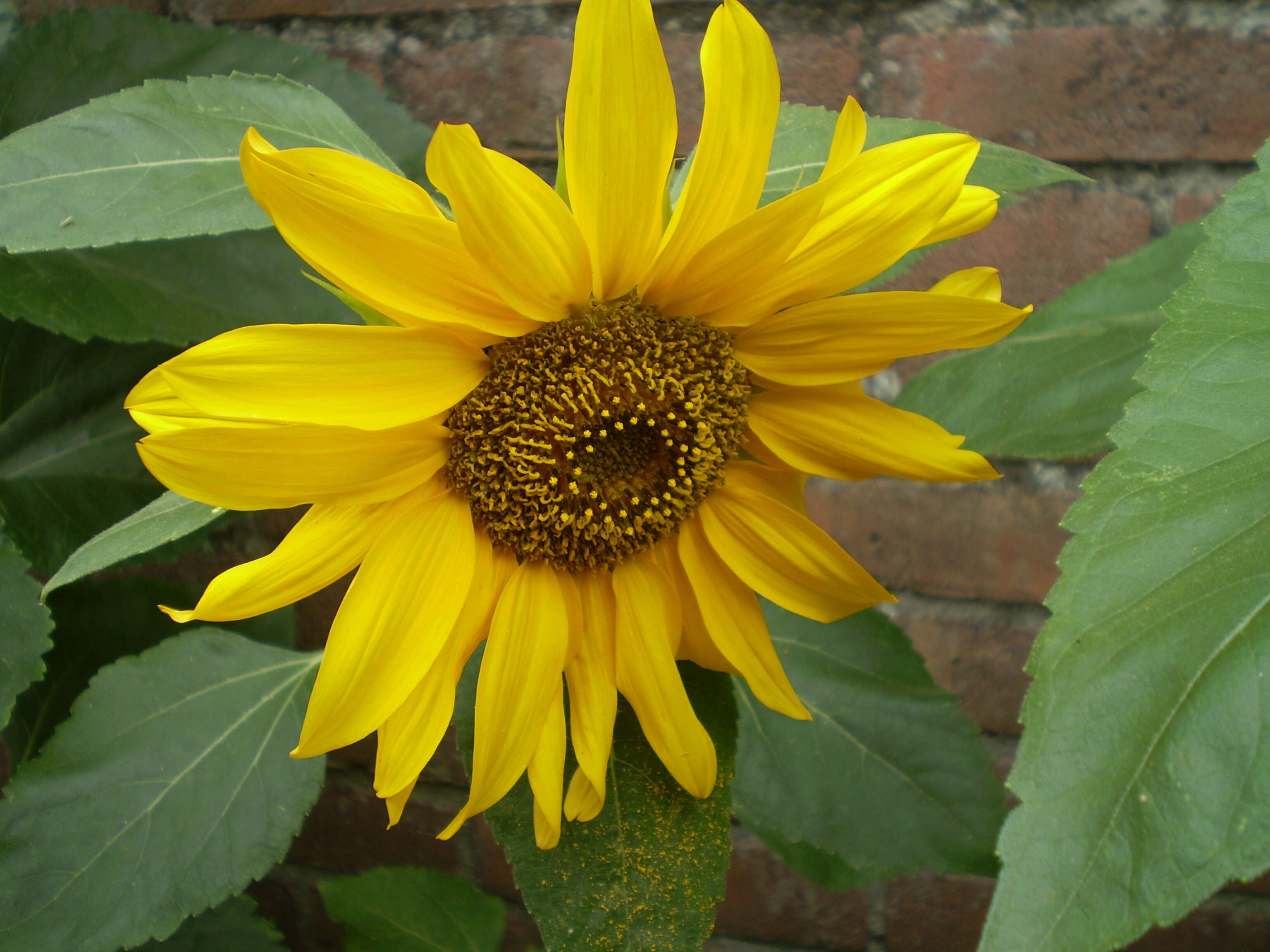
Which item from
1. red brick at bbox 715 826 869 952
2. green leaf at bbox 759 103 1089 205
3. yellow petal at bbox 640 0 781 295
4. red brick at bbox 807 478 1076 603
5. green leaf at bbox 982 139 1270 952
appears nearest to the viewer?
green leaf at bbox 982 139 1270 952

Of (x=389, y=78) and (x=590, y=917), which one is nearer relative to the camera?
(x=590, y=917)

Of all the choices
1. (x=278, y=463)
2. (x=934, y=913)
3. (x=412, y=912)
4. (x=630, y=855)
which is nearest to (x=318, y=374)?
(x=278, y=463)

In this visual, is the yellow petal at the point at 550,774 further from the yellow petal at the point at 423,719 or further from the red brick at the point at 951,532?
the red brick at the point at 951,532

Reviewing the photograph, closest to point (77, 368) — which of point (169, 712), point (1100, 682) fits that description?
point (169, 712)

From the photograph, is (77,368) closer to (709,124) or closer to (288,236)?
(288,236)

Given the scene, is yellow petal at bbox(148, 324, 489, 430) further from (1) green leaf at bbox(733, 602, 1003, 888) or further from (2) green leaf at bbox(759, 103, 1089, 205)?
(1) green leaf at bbox(733, 602, 1003, 888)

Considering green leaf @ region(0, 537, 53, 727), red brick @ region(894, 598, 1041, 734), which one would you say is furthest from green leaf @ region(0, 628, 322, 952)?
red brick @ region(894, 598, 1041, 734)

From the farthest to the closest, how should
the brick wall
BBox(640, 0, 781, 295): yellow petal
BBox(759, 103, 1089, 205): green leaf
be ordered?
the brick wall
BBox(759, 103, 1089, 205): green leaf
BBox(640, 0, 781, 295): yellow petal
